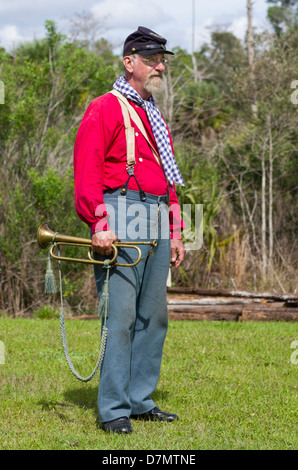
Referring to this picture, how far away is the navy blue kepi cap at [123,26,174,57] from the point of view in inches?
169

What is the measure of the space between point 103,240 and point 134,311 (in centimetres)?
55

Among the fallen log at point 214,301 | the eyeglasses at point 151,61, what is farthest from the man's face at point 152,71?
the fallen log at point 214,301

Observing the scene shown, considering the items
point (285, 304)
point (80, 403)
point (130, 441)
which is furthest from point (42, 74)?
point (130, 441)

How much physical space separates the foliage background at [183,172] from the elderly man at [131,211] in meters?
5.72

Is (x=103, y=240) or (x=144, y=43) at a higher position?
(x=144, y=43)

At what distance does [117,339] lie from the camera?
418 centimetres

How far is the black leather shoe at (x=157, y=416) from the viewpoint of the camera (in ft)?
14.5

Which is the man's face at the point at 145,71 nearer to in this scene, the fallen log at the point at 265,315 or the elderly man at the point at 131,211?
the elderly man at the point at 131,211

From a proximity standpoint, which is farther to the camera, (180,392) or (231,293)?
(231,293)

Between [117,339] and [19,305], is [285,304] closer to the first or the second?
[19,305]

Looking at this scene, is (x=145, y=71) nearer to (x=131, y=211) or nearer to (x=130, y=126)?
(x=130, y=126)

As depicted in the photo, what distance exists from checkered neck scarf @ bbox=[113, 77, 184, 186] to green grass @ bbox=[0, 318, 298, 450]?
64.9 inches

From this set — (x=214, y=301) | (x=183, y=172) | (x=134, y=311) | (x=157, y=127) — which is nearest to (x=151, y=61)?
(x=157, y=127)

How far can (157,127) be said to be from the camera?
4445 mm
